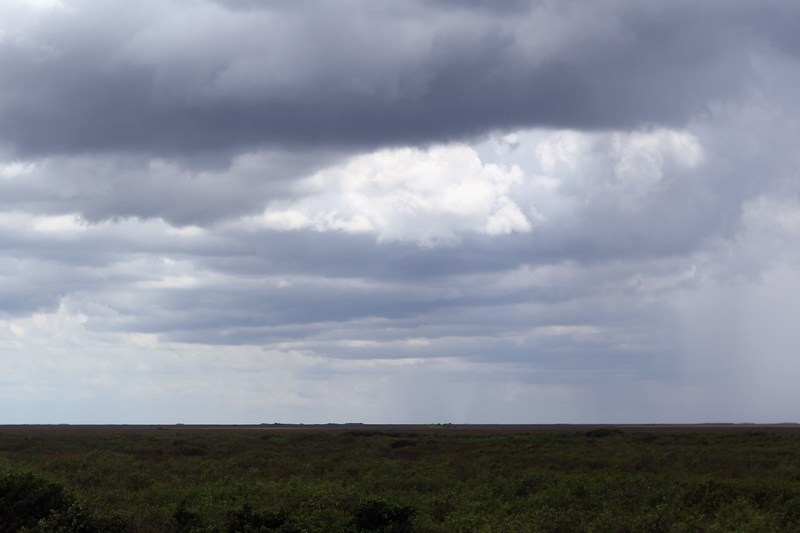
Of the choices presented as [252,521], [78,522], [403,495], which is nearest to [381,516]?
[252,521]

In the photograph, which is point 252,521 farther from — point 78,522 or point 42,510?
point 42,510

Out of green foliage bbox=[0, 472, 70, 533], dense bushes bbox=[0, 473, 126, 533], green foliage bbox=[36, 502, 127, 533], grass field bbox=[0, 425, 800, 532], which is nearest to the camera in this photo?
green foliage bbox=[36, 502, 127, 533]

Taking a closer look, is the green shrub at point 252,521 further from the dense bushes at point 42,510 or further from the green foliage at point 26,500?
the green foliage at point 26,500

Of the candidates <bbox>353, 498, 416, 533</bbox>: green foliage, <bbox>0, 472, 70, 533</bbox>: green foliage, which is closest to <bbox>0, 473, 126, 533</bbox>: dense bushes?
<bbox>0, 472, 70, 533</bbox>: green foliage

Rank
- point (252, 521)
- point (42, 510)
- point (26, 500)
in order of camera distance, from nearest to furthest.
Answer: point (252, 521), point (42, 510), point (26, 500)

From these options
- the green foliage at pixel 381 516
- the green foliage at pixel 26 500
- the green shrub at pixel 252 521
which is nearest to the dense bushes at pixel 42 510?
the green foliage at pixel 26 500

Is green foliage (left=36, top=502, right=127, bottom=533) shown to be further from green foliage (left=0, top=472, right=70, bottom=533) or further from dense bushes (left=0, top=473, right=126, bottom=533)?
green foliage (left=0, top=472, right=70, bottom=533)

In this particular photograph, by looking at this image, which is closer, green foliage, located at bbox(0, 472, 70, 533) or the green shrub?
the green shrub

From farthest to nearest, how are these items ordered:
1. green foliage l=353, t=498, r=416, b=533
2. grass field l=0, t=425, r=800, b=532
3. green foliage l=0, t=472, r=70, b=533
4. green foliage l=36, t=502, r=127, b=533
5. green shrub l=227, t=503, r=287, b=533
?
green foliage l=0, t=472, r=70, b=533, grass field l=0, t=425, r=800, b=532, green foliage l=353, t=498, r=416, b=533, green shrub l=227, t=503, r=287, b=533, green foliage l=36, t=502, r=127, b=533

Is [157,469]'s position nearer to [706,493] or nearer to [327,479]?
[327,479]

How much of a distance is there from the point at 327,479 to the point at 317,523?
731 inches

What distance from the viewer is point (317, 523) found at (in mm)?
28391

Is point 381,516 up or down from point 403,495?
up

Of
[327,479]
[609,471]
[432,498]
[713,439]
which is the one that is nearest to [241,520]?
[432,498]
